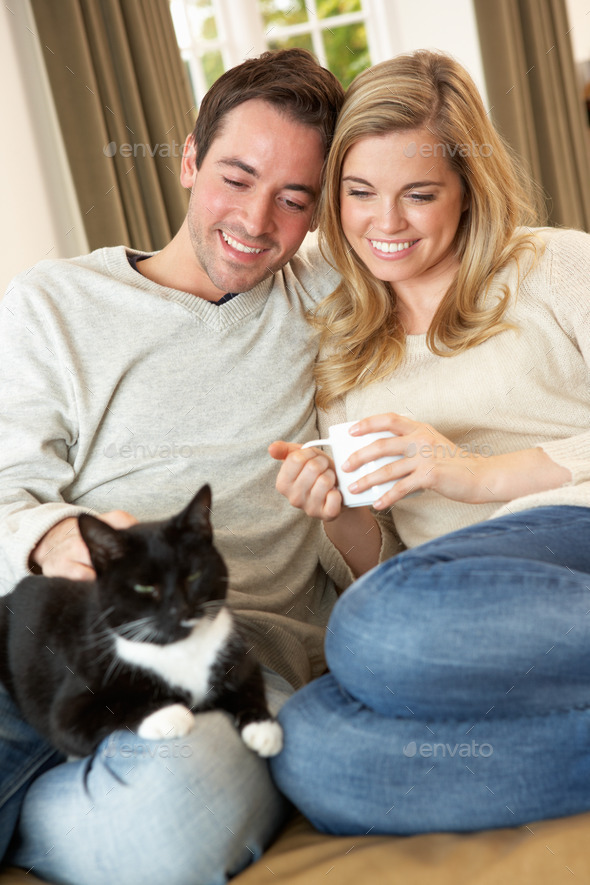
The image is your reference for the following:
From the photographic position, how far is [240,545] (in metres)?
1.44

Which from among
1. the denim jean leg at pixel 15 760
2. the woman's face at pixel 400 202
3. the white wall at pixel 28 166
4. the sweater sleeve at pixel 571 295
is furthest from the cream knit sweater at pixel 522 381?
the white wall at pixel 28 166

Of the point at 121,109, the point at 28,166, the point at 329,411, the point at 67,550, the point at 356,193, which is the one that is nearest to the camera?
the point at 67,550

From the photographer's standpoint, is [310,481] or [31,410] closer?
[310,481]

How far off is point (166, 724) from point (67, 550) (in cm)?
37

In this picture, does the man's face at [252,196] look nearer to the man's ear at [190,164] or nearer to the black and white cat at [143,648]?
the man's ear at [190,164]

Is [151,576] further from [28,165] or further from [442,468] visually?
[28,165]

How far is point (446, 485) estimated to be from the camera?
4.25ft

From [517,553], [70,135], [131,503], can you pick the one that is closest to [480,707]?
[517,553]

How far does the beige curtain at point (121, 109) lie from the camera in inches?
118

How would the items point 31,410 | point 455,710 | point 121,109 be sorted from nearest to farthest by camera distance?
point 455,710
point 31,410
point 121,109

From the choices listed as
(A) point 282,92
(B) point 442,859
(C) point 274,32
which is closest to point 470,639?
(B) point 442,859

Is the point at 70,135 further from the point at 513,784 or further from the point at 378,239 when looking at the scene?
the point at 513,784

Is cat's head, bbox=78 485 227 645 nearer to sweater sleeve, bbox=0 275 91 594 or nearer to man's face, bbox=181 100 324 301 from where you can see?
sweater sleeve, bbox=0 275 91 594

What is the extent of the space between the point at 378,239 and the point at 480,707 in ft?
2.93
